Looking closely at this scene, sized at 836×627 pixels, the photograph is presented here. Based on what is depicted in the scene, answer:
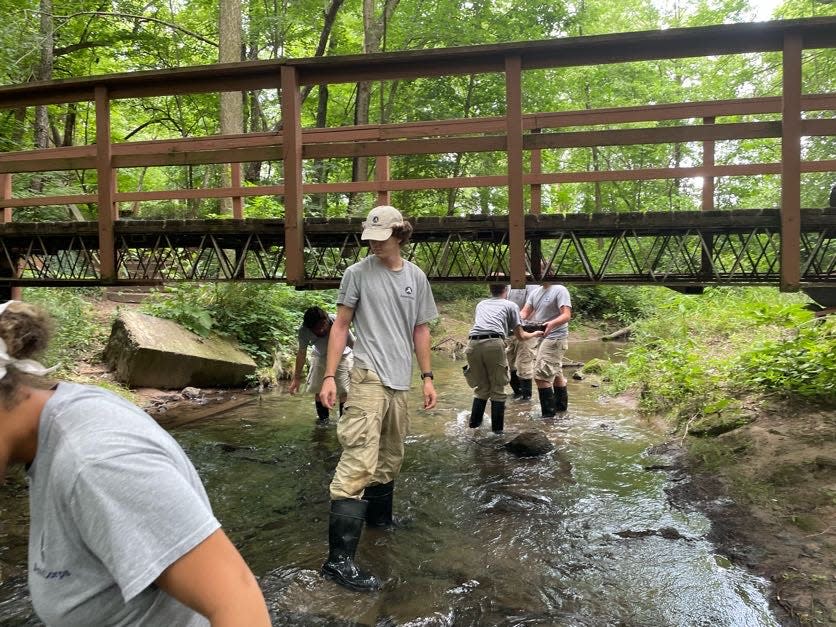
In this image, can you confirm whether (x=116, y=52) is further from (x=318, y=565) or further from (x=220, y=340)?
(x=318, y=565)

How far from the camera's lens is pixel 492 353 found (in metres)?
6.86

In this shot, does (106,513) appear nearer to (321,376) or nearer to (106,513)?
(106,513)

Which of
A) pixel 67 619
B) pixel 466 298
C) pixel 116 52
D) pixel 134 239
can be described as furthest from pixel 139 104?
pixel 67 619

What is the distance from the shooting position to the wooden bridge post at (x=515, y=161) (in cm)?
536

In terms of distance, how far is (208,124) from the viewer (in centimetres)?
2131

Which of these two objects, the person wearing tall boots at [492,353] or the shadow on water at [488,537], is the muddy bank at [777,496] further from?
the person wearing tall boots at [492,353]

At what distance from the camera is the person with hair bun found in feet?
3.25

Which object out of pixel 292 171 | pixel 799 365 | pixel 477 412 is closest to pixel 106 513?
pixel 292 171

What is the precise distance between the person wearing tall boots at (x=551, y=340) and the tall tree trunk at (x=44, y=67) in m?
12.6

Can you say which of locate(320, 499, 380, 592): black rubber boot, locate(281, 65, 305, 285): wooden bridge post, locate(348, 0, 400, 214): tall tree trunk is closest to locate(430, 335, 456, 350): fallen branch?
locate(348, 0, 400, 214): tall tree trunk

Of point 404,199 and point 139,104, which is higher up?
point 139,104

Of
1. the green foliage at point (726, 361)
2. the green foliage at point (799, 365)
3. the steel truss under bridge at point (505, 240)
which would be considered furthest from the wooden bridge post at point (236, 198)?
the green foliage at point (799, 365)

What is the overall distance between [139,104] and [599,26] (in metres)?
20.3

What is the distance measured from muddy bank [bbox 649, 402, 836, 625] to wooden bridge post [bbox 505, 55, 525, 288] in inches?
100
